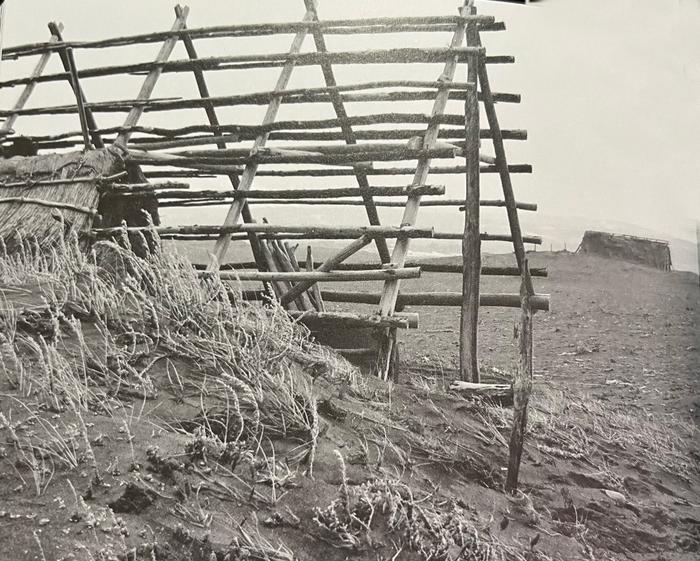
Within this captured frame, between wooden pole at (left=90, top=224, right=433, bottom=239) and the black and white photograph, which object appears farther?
wooden pole at (left=90, top=224, right=433, bottom=239)

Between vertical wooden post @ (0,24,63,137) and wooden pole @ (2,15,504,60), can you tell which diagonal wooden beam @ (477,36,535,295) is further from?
vertical wooden post @ (0,24,63,137)

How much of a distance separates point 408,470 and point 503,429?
105cm

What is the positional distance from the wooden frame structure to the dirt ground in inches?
31.0

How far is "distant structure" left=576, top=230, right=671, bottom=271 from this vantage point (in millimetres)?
13047

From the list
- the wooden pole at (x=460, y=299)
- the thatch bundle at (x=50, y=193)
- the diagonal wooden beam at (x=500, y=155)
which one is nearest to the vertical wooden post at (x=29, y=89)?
the thatch bundle at (x=50, y=193)

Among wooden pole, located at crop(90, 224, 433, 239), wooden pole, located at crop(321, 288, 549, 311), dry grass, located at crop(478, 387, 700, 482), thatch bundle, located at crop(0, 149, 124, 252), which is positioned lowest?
dry grass, located at crop(478, 387, 700, 482)

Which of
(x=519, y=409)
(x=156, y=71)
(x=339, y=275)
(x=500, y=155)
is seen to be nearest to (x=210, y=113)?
(x=156, y=71)

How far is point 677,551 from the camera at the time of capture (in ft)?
8.51

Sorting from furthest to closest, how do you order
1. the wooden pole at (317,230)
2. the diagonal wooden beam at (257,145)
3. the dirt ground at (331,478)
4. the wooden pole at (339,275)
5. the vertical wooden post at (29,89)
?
the vertical wooden post at (29,89), the diagonal wooden beam at (257,145), the wooden pole at (317,230), the wooden pole at (339,275), the dirt ground at (331,478)

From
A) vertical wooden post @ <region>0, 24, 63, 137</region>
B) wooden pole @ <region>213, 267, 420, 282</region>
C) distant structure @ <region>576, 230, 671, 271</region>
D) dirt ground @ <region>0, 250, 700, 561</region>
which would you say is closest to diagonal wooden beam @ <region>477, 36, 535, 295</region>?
wooden pole @ <region>213, 267, 420, 282</region>

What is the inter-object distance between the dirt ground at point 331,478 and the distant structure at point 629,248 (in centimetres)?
1004

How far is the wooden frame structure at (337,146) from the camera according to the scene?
396 centimetres

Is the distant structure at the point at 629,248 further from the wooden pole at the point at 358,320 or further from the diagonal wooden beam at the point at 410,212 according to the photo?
the wooden pole at the point at 358,320

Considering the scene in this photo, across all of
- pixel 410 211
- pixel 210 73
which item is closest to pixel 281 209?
pixel 210 73
